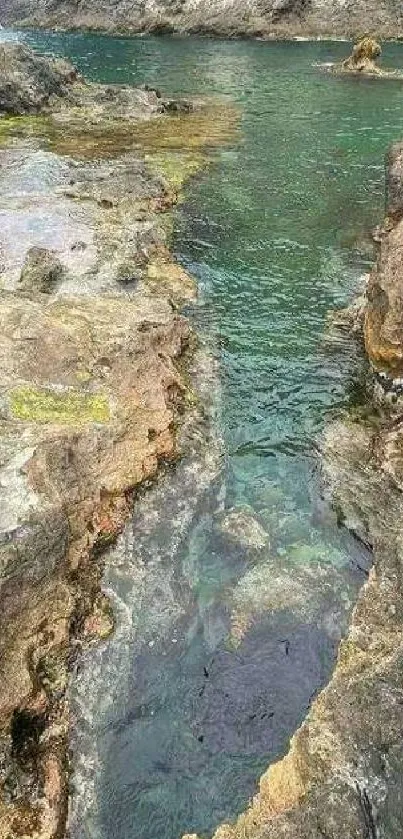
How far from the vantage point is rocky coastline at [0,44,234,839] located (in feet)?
28.3

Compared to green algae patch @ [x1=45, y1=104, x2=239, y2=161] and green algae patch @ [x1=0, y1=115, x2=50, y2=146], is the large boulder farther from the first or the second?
green algae patch @ [x1=45, y1=104, x2=239, y2=161]

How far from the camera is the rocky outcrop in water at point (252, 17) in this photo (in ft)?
278

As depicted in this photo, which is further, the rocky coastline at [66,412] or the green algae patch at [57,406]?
the green algae patch at [57,406]

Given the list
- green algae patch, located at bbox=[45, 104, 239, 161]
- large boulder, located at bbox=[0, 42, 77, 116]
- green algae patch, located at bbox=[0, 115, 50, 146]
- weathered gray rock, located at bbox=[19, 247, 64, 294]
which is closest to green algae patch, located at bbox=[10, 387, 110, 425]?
weathered gray rock, located at bbox=[19, 247, 64, 294]

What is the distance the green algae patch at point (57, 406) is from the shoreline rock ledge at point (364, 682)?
4430 millimetres

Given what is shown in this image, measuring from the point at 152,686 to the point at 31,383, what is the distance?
20.6 ft

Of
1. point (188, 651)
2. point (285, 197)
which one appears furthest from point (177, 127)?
point (188, 651)

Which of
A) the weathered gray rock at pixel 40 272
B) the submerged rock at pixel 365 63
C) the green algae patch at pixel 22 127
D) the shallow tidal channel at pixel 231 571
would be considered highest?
the submerged rock at pixel 365 63

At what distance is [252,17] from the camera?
8844 cm

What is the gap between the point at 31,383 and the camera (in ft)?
42.9

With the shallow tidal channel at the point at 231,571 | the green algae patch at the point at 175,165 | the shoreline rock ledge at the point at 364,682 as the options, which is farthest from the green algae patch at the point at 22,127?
the shoreline rock ledge at the point at 364,682

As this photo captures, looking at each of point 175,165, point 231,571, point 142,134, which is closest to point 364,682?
point 231,571

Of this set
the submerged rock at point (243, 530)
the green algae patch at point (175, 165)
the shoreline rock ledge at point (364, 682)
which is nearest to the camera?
the shoreline rock ledge at point (364, 682)

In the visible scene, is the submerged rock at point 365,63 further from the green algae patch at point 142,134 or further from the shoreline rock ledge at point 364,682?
the shoreline rock ledge at point 364,682
